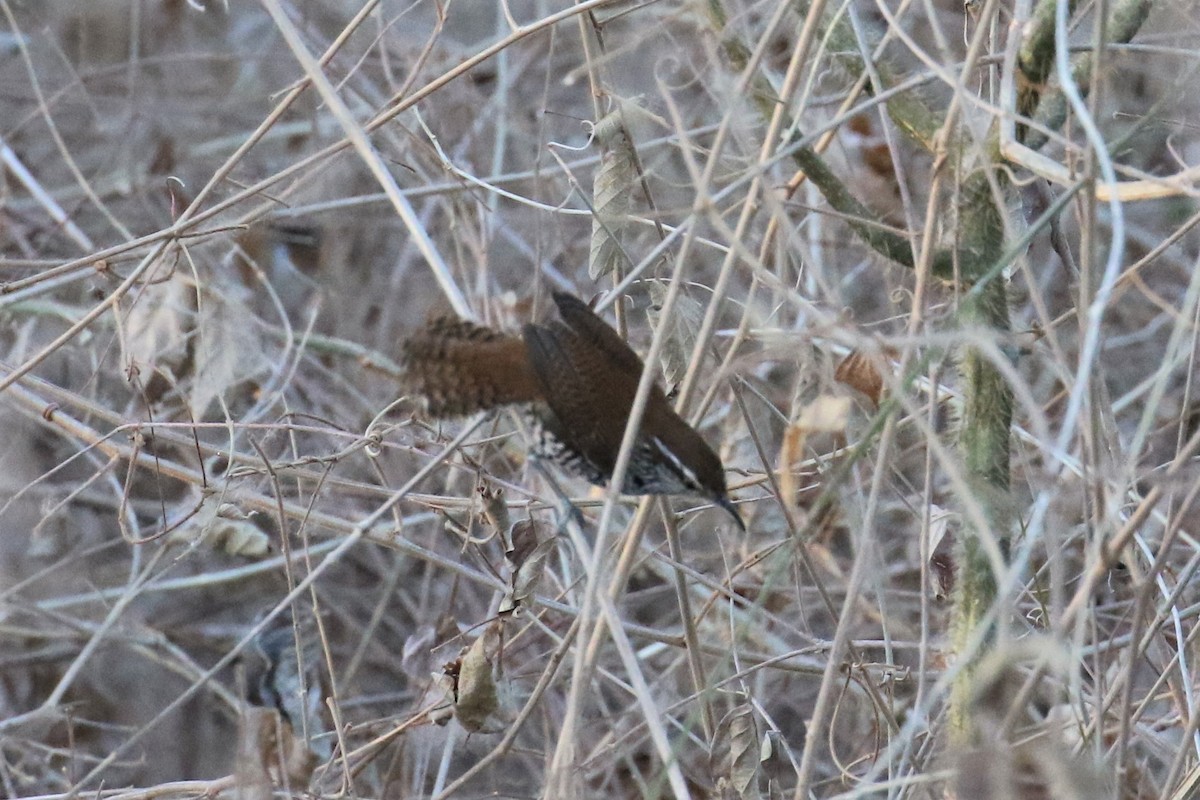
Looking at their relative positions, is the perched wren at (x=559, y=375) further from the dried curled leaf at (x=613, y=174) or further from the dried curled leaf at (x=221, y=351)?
the dried curled leaf at (x=221, y=351)

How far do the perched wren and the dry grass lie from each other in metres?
0.11

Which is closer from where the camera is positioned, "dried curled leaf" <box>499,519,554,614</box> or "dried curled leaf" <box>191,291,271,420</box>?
"dried curled leaf" <box>499,519,554,614</box>

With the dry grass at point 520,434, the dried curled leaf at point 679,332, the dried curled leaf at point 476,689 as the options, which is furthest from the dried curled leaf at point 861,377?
the dried curled leaf at point 476,689

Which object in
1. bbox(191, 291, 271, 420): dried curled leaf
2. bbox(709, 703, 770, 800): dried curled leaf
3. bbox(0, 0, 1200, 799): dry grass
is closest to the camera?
bbox(0, 0, 1200, 799): dry grass

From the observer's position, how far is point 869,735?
139 inches

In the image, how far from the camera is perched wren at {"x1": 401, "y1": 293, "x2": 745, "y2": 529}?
262cm

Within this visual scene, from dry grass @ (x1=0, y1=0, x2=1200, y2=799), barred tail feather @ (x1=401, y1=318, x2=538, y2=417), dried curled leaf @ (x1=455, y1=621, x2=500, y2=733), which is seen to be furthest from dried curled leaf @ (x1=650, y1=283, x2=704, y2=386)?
dried curled leaf @ (x1=455, y1=621, x2=500, y2=733)

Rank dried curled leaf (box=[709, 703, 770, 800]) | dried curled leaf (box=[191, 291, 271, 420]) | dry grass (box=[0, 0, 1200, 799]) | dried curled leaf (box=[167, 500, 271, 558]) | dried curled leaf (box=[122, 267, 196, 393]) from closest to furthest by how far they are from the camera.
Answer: dry grass (box=[0, 0, 1200, 799]), dried curled leaf (box=[709, 703, 770, 800]), dried curled leaf (box=[167, 500, 271, 558]), dried curled leaf (box=[191, 291, 271, 420]), dried curled leaf (box=[122, 267, 196, 393])

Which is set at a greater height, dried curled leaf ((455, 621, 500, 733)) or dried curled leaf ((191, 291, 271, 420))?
dried curled leaf ((191, 291, 271, 420))

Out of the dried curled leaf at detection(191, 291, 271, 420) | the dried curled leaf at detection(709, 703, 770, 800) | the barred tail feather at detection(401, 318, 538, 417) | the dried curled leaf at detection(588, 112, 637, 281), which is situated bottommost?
the dried curled leaf at detection(709, 703, 770, 800)

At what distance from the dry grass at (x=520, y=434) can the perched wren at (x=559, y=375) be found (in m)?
0.11

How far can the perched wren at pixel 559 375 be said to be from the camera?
8.59ft

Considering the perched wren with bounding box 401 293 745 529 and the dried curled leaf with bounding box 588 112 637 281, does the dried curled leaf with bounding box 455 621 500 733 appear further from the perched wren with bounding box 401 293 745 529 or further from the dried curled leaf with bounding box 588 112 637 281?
the dried curled leaf with bounding box 588 112 637 281

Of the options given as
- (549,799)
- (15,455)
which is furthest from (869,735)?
(15,455)
